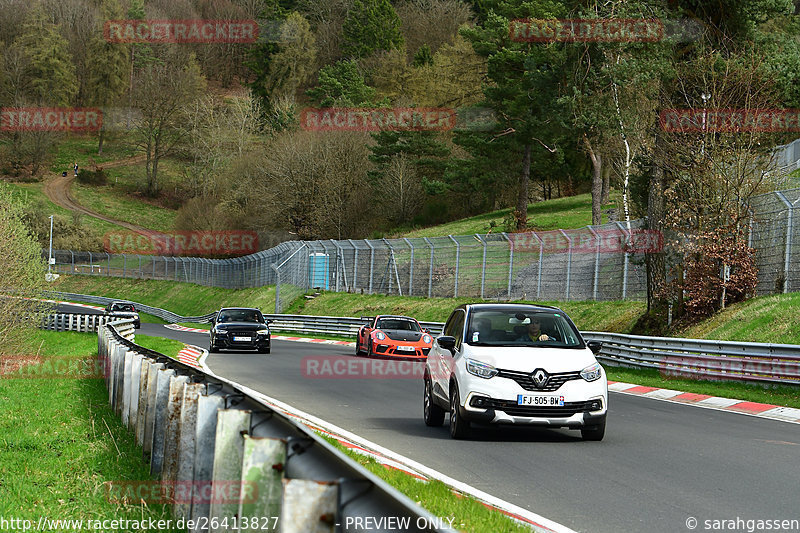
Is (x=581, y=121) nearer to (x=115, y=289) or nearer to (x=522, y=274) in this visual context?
(x=522, y=274)

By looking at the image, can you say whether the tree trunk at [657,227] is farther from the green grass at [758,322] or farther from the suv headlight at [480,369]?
the suv headlight at [480,369]

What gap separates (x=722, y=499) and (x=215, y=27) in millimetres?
154943

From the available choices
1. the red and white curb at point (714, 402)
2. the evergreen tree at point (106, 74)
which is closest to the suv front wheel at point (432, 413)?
the red and white curb at point (714, 402)

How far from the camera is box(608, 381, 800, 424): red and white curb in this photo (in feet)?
52.0

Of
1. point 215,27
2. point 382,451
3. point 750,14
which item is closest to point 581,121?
point 750,14

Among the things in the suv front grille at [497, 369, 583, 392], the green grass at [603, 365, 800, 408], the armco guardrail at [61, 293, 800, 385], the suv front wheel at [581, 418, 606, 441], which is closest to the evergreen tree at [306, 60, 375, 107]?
the armco guardrail at [61, 293, 800, 385]

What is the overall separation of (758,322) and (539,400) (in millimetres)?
13456

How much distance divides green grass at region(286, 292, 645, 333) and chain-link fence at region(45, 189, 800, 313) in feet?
1.58

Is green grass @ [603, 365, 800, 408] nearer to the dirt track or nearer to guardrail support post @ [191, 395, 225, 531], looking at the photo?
guardrail support post @ [191, 395, 225, 531]

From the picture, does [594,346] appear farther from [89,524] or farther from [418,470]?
[89,524]

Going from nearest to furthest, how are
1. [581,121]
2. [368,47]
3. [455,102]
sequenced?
[581,121] → [455,102] → [368,47]

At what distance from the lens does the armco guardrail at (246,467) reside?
3.18 meters

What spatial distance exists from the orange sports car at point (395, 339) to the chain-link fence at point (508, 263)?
6.79 metres

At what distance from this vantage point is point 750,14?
27.6 meters
